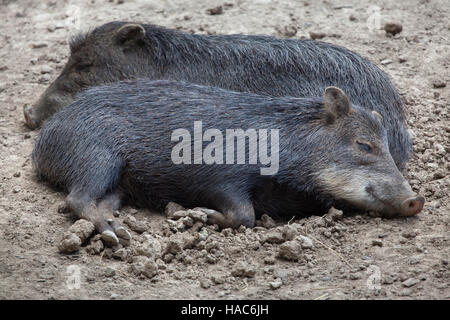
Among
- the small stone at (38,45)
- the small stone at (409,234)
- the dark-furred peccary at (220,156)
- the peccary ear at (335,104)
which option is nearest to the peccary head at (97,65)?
the dark-furred peccary at (220,156)

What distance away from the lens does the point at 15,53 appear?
8.79 metres

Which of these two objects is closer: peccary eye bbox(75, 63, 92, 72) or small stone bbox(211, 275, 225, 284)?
small stone bbox(211, 275, 225, 284)

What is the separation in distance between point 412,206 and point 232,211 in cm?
133

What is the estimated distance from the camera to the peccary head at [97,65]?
24.3 ft

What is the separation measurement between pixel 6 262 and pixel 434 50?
5.35 metres

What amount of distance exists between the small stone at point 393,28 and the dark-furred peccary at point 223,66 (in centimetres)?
145

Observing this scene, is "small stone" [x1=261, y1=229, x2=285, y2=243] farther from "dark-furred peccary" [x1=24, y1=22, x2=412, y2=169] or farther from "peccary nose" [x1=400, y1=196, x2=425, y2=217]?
"dark-furred peccary" [x1=24, y1=22, x2=412, y2=169]

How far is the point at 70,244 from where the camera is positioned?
5.09 metres

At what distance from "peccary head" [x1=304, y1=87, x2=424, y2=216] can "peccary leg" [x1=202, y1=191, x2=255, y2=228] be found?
607 mm

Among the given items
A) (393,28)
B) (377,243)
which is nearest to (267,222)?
(377,243)

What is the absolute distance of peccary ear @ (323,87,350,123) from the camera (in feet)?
19.8

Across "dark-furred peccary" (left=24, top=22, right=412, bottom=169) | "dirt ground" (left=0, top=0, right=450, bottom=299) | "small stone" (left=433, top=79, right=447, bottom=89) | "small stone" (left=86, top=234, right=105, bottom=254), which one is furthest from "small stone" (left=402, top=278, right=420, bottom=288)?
"small stone" (left=433, top=79, right=447, bottom=89)

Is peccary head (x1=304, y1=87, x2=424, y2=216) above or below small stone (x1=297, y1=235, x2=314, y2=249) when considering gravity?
above
